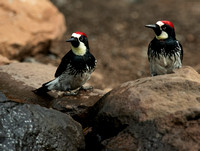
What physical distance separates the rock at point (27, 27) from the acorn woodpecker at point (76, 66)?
3.09 meters

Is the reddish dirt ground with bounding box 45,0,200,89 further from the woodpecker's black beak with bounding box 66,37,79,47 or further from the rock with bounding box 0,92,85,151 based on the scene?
the rock with bounding box 0,92,85,151

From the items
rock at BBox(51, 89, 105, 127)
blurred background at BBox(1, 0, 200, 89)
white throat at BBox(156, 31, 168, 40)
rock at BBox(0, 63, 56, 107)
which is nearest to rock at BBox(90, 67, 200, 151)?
rock at BBox(51, 89, 105, 127)

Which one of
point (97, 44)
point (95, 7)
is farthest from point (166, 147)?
point (95, 7)

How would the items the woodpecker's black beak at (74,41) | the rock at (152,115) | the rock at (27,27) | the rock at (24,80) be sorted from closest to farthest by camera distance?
the rock at (152,115) < the woodpecker's black beak at (74,41) < the rock at (24,80) < the rock at (27,27)

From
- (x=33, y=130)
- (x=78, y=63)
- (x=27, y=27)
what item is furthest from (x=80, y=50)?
(x=27, y=27)

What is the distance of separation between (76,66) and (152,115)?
1609 mm

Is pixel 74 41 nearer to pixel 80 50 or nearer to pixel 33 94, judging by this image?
pixel 80 50

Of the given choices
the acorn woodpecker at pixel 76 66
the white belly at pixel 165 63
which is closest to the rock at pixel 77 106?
the acorn woodpecker at pixel 76 66

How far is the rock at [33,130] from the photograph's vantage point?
3.79m

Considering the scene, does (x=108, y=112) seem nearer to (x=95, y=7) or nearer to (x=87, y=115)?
(x=87, y=115)

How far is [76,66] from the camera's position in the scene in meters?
5.17

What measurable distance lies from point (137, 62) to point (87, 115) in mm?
4973

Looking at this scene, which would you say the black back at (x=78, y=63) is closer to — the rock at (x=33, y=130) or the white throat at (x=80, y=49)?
the white throat at (x=80, y=49)

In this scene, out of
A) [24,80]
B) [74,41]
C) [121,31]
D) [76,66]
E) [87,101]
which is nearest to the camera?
[87,101]
